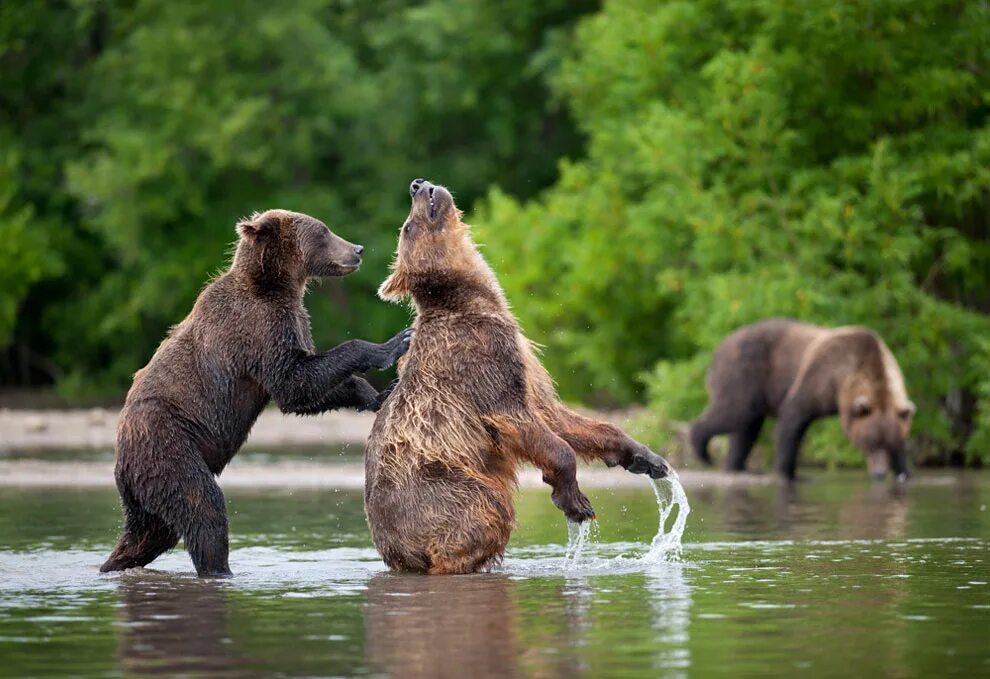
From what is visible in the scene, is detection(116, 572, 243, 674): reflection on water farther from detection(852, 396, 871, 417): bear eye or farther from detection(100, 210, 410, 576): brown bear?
detection(852, 396, 871, 417): bear eye

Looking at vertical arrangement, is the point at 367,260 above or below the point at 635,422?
above

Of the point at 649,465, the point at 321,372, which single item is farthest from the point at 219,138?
the point at 649,465

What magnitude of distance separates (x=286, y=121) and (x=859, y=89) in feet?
53.7

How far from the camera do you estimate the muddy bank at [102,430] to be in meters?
24.6

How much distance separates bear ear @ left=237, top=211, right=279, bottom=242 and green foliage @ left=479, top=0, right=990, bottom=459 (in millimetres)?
10560

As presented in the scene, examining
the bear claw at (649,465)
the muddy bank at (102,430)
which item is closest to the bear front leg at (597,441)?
the bear claw at (649,465)

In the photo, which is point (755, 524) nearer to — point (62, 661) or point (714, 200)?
point (62, 661)

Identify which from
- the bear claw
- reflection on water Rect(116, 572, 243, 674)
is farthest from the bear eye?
reflection on water Rect(116, 572, 243, 674)

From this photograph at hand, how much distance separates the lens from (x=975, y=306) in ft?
69.9

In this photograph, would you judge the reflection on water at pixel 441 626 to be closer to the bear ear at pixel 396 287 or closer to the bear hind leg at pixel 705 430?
the bear ear at pixel 396 287

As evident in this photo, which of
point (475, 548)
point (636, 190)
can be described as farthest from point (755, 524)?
point (636, 190)

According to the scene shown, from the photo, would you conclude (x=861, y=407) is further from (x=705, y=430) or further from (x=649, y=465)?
(x=649, y=465)

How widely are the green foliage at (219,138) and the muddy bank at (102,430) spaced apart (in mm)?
4533

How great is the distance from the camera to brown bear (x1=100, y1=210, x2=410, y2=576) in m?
9.61
